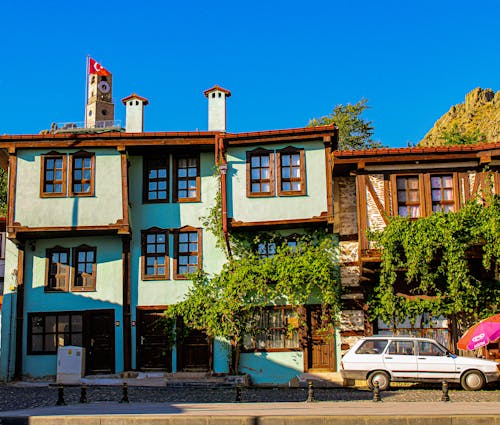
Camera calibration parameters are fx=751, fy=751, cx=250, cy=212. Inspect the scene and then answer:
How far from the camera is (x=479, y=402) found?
16500 mm

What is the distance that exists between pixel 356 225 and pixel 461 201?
3.37 metres

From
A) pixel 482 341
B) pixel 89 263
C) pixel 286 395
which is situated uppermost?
pixel 89 263

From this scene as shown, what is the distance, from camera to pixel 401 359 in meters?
19.8

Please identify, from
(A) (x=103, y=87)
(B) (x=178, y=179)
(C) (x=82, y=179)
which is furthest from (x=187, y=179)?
(A) (x=103, y=87)

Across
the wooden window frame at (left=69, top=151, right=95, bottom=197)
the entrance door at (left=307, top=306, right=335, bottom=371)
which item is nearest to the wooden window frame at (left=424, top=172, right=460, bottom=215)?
the entrance door at (left=307, top=306, right=335, bottom=371)

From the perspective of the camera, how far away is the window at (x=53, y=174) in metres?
24.3

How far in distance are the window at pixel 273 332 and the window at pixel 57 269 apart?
247 inches

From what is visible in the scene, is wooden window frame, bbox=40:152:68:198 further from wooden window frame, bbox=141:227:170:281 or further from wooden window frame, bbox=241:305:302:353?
wooden window frame, bbox=241:305:302:353

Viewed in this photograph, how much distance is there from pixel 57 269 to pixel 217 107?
7.76 metres

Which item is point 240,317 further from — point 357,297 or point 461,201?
point 461,201

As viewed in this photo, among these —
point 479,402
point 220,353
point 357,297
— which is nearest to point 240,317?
point 220,353

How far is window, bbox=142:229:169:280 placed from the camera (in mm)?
24609

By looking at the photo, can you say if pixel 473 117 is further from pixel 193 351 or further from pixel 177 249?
pixel 193 351

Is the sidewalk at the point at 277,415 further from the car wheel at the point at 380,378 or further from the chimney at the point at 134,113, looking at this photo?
the chimney at the point at 134,113
